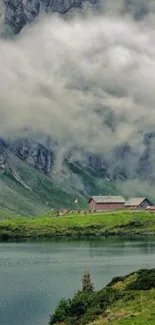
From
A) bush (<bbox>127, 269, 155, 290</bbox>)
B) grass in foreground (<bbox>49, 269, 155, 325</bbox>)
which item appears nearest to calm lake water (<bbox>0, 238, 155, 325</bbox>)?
grass in foreground (<bbox>49, 269, 155, 325</bbox>)

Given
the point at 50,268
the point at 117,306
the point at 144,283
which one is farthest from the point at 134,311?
the point at 50,268

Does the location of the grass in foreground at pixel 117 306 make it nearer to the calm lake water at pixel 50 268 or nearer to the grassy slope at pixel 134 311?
the grassy slope at pixel 134 311

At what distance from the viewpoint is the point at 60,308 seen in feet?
224

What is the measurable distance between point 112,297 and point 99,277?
40.9 metres

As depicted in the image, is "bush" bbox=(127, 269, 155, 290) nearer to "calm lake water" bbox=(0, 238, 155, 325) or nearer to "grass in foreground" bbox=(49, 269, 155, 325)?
"grass in foreground" bbox=(49, 269, 155, 325)

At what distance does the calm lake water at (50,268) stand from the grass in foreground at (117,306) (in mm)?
6622

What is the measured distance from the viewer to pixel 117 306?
197ft

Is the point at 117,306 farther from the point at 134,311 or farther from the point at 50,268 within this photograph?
the point at 50,268

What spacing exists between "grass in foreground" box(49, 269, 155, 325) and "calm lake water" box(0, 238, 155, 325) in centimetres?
662

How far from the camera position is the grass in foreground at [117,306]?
53.8m

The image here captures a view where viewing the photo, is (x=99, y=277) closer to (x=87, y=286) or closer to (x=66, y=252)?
Answer: (x=87, y=286)

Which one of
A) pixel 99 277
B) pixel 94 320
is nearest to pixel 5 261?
pixel 99 277

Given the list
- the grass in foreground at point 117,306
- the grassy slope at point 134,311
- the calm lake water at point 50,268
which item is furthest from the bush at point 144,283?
the calm lake water at point 50,268

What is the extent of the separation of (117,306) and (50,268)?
6825cm
